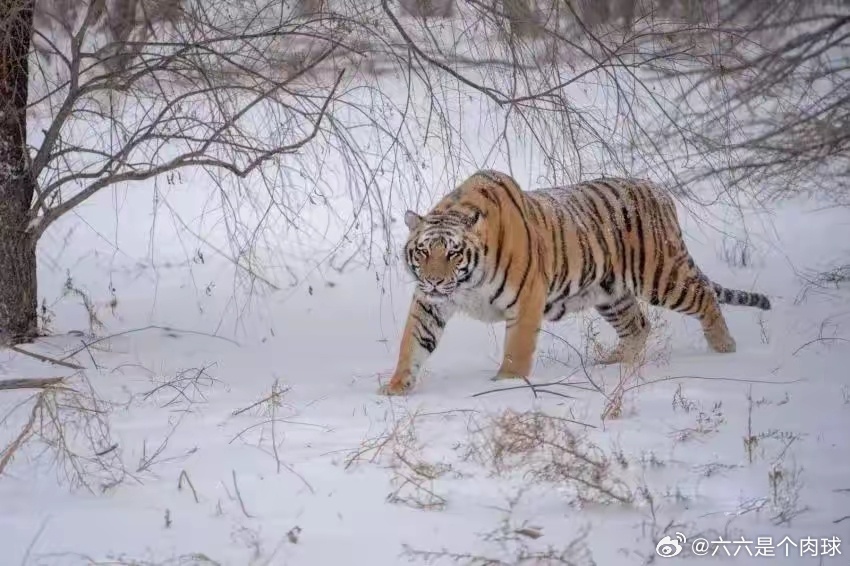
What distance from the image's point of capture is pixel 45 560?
3178 millimetres

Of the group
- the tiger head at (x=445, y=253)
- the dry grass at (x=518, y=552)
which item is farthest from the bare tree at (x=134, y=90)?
the dry grass at (x=518, y=552)

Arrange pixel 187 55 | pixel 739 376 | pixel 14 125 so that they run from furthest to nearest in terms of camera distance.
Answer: pixel 14 125
pixel 187 55
pixel 739 376

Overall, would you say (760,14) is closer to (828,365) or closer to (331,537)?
(828,365)

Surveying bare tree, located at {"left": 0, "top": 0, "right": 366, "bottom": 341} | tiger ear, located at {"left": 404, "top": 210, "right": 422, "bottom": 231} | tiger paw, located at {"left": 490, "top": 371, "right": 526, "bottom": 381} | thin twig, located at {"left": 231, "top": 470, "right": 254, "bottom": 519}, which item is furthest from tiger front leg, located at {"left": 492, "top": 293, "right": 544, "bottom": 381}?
thin twig, located at {"left": 231, "top": 470, "right": 254, "bottom": 519}

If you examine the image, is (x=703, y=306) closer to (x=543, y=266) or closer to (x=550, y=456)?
(x=543, y=266)

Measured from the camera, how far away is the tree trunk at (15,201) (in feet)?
19.7

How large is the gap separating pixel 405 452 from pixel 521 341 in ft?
5.75

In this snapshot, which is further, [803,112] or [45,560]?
[803,112]

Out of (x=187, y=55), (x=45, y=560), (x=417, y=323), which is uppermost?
(x=187, y=55)

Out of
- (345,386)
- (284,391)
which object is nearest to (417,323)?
(345,386)

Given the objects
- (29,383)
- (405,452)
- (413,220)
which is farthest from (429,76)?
(29,383)

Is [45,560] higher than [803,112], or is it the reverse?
[803,112]

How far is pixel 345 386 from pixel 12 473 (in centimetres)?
Result: 201

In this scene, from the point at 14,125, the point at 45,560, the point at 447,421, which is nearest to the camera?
the point at 45,560
